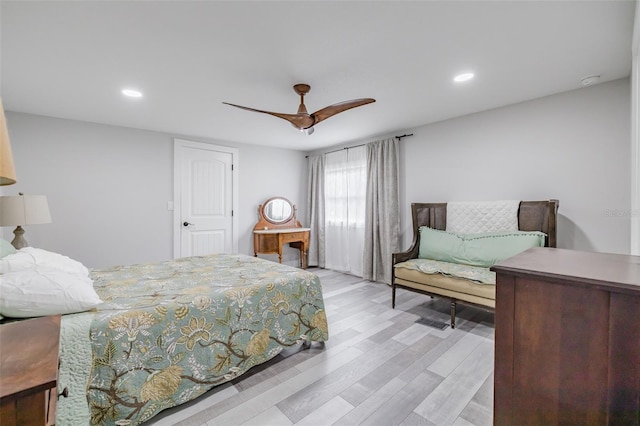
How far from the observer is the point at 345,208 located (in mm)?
4980

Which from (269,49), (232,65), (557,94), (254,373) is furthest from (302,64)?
(557,94)

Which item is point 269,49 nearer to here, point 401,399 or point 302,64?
point 302,64

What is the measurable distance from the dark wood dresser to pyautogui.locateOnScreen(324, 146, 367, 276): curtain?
3.77 metres

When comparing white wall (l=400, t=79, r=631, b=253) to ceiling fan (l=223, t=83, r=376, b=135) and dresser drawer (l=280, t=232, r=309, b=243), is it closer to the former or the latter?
ceiling fan (l=223, t=83, r=376, b=135)

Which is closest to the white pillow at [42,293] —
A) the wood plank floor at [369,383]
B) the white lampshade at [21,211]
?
the wood plank floor at [369,383]

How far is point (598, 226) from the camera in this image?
2.64 metres

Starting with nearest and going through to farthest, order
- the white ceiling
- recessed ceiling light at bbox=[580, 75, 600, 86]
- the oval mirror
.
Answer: the white ceiling < recessed ceiling light at bbox=[580, 75, 600, 86] < the oval mirror

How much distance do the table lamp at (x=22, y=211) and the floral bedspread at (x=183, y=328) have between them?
96cm

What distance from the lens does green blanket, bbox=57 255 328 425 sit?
1.46 metres

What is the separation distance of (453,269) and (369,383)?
4.94 ft

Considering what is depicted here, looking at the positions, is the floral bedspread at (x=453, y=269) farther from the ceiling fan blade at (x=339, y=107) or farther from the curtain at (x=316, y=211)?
the curtain at (x=316, y=211)

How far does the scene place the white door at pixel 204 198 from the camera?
13.9 feet

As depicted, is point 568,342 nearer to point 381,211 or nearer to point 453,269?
point 453,269

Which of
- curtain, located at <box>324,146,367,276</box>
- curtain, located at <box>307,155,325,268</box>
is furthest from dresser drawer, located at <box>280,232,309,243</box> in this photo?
curtain, located at <box>324,146,367,276</box>
